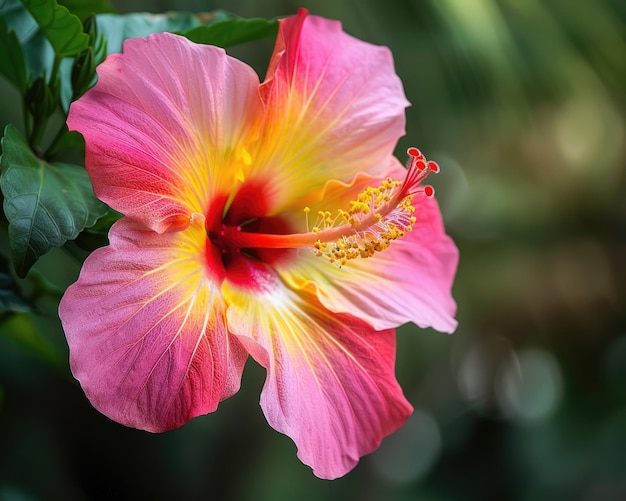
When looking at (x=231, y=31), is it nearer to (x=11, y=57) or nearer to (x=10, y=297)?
(x=11, y=57)

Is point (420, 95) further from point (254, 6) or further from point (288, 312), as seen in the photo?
point (288, 312)

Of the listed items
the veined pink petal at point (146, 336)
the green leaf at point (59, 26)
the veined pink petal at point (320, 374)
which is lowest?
the veined pink petal at point (320, 374)

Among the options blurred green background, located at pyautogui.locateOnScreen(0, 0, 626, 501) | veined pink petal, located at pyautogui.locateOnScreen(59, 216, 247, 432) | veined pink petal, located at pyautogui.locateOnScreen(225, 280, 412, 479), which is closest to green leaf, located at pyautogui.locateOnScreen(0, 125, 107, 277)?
veined pink petal, located at pyautogui.locateOnScreen(59, 216, 247, 432)

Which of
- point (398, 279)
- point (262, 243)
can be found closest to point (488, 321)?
point (398, 279)

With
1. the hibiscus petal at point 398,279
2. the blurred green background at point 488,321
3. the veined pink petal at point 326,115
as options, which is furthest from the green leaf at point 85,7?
the blurred green background at point 488,321

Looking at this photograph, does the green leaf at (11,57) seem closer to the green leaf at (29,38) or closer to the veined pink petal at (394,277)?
the green leaf at (29,38)
